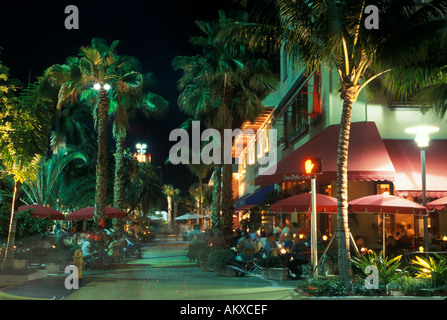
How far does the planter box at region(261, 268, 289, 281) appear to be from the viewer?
575 inches

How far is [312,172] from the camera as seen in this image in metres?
11.9

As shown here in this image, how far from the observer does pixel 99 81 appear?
23781 millimetres

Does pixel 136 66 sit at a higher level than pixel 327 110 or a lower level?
higher

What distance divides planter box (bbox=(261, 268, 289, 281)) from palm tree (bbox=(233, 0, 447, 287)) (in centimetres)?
305

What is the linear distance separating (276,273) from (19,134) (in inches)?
337

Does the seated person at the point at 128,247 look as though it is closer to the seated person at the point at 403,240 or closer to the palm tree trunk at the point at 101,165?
the palm tree trunk at the point at 101,165

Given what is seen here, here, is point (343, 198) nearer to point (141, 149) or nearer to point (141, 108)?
point (141, 108)

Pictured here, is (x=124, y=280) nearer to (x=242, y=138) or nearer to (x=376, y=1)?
(x=376, y=1)

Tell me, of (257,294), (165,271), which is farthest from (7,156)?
(257,294)

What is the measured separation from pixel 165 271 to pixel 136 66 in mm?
13890

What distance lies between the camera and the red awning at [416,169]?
16.1m

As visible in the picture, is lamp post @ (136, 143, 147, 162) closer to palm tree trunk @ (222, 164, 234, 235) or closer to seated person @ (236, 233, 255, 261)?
palm tree trunk @ (222, 164, 234, 235)

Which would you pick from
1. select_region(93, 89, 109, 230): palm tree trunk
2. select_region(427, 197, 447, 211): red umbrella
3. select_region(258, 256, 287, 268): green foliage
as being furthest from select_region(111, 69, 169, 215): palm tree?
select_region(427, 197, 447, 211): red umbrella

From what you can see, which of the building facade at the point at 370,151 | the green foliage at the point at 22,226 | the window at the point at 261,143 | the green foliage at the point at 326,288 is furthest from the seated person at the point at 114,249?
the window at the point at 261,143
